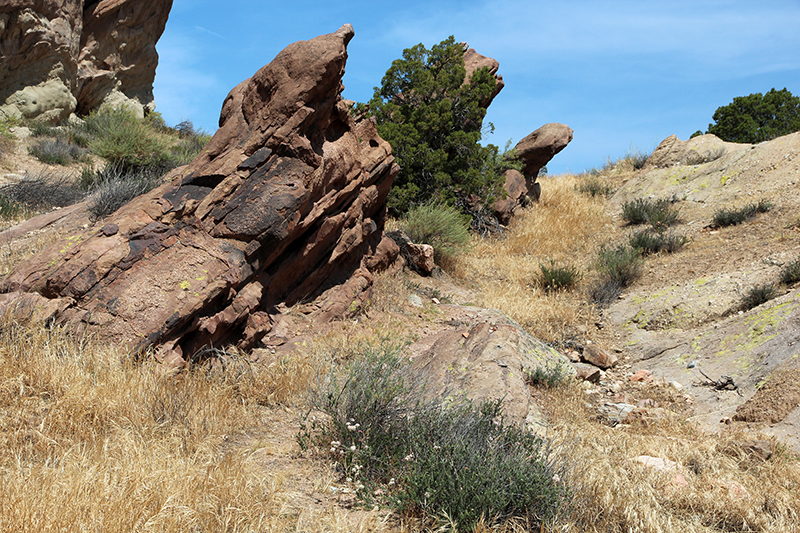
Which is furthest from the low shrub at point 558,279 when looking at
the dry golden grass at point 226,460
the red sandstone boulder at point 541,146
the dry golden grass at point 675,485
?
the red sandstone boulder at point 541,146

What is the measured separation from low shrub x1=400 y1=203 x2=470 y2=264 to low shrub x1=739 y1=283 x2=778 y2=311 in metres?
5.08

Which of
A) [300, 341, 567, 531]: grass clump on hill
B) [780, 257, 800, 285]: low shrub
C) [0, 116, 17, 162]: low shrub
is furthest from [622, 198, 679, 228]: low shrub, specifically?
[0, 116, 17, 162]: low shrub

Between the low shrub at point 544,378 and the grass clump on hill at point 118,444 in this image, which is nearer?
the grass clump on hill at point 118,444

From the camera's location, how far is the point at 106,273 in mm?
5008

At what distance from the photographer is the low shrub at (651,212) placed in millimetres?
13438

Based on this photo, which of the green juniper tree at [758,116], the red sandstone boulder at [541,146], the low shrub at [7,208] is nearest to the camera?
the low shrub at [7,208]

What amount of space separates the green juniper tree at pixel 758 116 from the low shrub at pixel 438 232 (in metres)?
22.2

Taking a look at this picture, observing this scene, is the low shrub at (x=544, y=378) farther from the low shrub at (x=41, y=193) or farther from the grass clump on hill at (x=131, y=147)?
the grass clump on hill at (x=131, y=147)

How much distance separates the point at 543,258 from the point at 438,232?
2.91 m

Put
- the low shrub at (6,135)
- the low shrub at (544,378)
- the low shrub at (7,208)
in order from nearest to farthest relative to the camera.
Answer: the low shrub at (544,378) → the low shrub at (7,208) → the low shrub at (6,135)

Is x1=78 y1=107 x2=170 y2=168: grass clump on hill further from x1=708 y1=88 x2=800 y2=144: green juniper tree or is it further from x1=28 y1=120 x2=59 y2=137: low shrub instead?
x1=708 y1=88 x2=800 y2=144: green juniper tree

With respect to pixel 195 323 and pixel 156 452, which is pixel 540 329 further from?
pixel 156 452

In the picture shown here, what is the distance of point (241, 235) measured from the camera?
5.93 m

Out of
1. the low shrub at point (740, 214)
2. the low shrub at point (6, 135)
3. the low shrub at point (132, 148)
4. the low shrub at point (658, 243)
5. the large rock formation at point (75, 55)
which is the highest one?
the large rock formation at point (75, 55)
